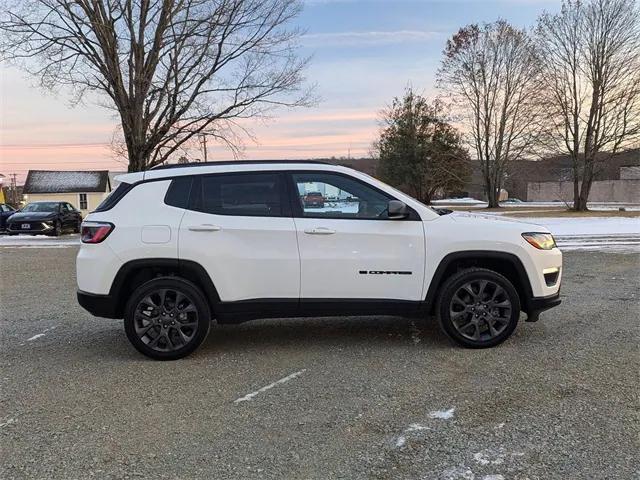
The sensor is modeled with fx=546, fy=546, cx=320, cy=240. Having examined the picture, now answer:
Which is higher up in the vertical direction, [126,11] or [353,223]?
[126,11]

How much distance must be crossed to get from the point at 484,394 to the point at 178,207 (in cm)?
305

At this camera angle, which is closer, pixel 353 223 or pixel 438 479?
pixel 438 479

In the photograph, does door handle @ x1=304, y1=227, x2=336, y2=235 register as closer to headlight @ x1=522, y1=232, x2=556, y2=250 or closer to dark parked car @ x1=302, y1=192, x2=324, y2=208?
dark parked car @ x1=302, y1=192, x2=324, y2=208

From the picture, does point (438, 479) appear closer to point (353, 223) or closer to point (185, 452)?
point (185, 452)

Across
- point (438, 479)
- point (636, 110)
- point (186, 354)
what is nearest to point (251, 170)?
point (186, 354)

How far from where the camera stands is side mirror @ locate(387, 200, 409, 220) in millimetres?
4867

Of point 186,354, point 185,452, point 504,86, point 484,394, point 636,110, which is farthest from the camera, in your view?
point 504,86

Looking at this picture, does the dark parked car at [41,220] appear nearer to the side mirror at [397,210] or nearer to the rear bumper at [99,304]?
the rear bumper at [99,304]

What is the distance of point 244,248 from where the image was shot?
16.1 feet

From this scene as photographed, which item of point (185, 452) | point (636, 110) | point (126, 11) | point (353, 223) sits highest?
point (126, 11)

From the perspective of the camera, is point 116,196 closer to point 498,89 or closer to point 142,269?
point 142,269

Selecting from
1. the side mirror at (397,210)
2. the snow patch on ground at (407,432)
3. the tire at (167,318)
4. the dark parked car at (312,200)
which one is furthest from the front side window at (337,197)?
the snow patch on ground at (407,432)

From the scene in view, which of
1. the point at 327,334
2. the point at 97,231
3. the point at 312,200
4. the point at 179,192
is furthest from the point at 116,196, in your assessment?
the point at 327,334

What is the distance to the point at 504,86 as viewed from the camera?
3959cm
